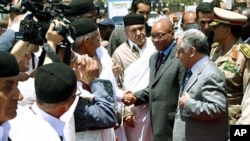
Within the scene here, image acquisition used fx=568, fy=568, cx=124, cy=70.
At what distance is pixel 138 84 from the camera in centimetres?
598

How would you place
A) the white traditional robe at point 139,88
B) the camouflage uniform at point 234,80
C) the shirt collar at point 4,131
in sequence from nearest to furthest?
1. the shirt collar at point 4,131
2. the camouflage uniform at point 234,80
3. the white traditional robe at point 139,88

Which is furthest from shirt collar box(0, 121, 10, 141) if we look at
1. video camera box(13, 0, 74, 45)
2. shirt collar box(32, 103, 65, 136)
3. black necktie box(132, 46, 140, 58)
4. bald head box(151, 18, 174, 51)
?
black necktie box(132, 46, 140, 58)

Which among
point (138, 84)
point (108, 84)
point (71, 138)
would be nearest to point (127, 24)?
point (138, 84)

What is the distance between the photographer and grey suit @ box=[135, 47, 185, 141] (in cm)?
546

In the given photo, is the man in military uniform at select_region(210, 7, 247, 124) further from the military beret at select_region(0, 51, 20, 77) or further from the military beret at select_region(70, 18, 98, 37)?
the military beret at select_region(0, 51, 20, 77)

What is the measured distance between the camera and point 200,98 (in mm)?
4742

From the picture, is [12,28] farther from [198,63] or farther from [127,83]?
[127,83]

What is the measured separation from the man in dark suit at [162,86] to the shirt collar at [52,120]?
8.13 ft

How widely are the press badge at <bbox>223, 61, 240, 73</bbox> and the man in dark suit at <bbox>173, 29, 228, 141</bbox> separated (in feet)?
1.72

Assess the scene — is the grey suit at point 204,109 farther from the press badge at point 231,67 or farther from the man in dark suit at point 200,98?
the press badge at point 231,67

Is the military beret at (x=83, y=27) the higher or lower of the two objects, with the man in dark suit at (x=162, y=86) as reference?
higher

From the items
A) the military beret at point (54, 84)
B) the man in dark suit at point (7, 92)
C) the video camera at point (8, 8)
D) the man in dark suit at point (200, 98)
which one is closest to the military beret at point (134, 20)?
the man in dark suit at point (200, 98)

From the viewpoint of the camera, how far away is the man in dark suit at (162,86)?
18.0 ft

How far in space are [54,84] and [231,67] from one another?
2741 millimetres
